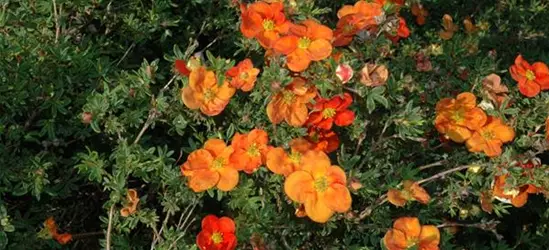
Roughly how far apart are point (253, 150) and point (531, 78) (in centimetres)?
118

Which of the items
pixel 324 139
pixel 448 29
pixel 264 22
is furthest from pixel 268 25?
pixel 448 29

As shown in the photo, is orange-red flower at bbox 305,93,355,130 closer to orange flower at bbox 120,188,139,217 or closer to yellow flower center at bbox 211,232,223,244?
yellow flower center at bbox 211,232,223,244

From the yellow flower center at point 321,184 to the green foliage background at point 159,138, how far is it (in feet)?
A: 0.48

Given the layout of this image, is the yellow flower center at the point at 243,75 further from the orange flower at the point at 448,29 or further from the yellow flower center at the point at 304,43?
the orange flower at the point at 448,29

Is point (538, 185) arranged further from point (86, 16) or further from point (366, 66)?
point (86, 16)

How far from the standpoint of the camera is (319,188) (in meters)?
2.48

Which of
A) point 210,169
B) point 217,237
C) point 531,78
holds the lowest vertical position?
point 217,237

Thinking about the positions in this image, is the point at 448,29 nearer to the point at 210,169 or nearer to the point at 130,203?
the point at 210,169

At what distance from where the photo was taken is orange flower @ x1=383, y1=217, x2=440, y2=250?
2.66 metres

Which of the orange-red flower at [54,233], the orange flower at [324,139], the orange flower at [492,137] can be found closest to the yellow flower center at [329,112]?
the orange flower at [324,139]

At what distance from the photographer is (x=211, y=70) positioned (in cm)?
269

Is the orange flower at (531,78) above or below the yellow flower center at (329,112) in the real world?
below

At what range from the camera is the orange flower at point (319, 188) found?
248cm

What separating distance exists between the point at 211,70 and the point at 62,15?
741mm
